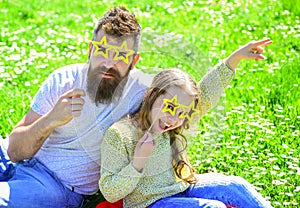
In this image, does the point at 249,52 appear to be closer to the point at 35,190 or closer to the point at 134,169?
the point at 134,169

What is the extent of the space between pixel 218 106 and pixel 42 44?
2.59m

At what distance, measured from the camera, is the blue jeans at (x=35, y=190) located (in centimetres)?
275

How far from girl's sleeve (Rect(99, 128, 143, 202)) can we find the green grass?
30 cm

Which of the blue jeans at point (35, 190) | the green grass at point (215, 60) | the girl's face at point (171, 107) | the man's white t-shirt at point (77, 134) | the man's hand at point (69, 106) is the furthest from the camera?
the green grass at point (215, 60)

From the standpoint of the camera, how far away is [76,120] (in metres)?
2.65

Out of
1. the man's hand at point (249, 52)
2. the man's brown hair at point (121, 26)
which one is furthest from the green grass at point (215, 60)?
the man's hand at point (249, 52)

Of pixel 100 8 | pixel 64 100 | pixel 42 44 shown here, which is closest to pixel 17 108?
pixel 42 44

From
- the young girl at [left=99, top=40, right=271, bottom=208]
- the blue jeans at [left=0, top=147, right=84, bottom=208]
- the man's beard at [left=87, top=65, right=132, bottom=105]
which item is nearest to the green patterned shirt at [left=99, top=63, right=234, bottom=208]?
the young girl at [left=99, top=40, right=271, bottom=208]

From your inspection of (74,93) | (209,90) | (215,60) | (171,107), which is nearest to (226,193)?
(209,90)

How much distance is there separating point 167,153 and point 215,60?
207 cm

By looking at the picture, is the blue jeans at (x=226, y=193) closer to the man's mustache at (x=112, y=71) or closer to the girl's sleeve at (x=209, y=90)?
the girl's sleeve at (x=209, y=90)

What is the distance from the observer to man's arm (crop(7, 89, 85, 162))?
2.54 m

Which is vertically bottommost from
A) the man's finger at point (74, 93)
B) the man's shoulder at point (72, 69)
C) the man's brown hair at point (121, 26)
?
the man's finger at point (74, 93)

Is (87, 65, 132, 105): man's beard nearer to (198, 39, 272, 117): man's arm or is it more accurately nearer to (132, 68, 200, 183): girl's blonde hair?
(132, 68, 200, 183): girl's blonde hair
